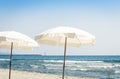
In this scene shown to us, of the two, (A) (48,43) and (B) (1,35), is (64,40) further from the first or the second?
(B) (1,35)

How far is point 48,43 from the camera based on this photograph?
10750mm

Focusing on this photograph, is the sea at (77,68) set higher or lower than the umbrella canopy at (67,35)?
lower

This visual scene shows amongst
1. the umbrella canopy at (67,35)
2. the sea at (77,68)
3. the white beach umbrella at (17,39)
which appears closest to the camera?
the umbrella canopy at (67,35)

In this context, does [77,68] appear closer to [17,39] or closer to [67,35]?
[17,39]

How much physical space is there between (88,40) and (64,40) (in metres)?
0.86

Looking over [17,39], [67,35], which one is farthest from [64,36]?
[17,39]

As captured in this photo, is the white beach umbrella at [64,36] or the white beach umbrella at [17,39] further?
the white beach umbrella at [17,39]

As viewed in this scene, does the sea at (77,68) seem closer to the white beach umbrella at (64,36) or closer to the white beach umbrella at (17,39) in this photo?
the white beach umbrella at (17,39)

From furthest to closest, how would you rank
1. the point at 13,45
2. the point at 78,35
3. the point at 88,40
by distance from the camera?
the point at 13,45, the point at 88,40, the point at 78,35

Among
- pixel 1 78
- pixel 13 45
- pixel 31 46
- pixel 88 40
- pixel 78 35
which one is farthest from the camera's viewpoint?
pixel 1 78

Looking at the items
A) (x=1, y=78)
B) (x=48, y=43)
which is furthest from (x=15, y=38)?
(x=1, y=78)

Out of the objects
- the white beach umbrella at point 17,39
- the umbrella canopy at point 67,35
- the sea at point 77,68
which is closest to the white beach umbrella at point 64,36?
the umbrella canopy at point 67,35

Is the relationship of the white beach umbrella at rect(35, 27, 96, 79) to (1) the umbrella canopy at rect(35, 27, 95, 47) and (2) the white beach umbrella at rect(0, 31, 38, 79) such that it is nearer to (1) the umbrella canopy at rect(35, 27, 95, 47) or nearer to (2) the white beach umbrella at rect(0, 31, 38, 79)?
(1) the umbrella canopy at rect(35, 27, 95, 47)

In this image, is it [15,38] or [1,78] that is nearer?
[15,38]
